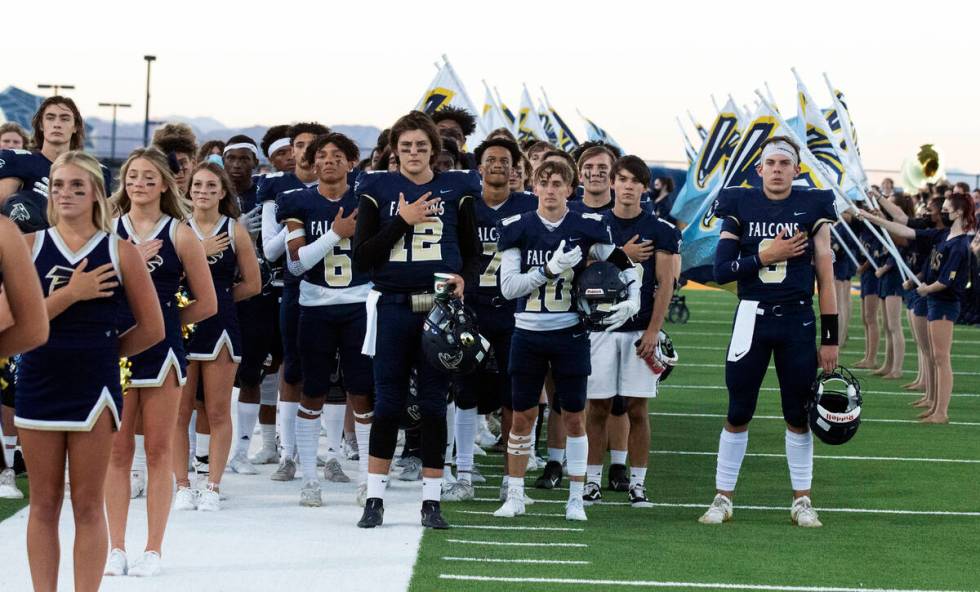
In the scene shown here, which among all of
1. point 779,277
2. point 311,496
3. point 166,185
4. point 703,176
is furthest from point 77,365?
point 703,176

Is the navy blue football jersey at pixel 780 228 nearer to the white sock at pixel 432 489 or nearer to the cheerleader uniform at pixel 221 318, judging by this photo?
the white sock at pixel 432 489

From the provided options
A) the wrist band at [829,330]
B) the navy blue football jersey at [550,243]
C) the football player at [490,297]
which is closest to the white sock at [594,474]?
the football player at [490,297]

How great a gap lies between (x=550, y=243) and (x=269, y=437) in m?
3.08

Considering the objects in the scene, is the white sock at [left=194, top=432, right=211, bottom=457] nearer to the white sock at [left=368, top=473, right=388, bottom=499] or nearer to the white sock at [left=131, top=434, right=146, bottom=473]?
the white sock at [left=131, top=434, right=146, bottom=473]

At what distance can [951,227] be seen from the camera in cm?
1270

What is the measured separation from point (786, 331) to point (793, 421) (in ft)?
1.68

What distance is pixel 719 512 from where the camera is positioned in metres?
7.88

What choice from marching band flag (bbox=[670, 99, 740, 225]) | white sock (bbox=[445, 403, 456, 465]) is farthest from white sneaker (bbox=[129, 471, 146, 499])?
marching band flag (bbox=[670, 99, 740, 225])

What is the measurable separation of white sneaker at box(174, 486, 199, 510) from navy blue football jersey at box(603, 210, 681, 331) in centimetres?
251

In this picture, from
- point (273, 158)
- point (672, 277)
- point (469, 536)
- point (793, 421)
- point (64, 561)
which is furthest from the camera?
point (273, 158)

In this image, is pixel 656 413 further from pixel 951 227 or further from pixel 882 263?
pixel 882 263

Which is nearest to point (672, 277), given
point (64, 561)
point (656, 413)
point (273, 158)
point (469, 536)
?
point (469, 536)

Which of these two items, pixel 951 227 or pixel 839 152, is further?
pixel 839 152

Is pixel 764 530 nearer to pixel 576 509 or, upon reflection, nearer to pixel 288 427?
pixel 576 509
